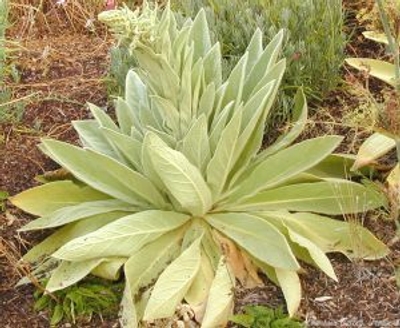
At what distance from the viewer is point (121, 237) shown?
3344 mm

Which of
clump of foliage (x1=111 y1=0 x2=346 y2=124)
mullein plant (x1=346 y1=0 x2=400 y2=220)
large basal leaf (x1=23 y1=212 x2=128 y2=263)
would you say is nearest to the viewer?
mullein plant (x1=346 y1=0 x2=400 y2=220)

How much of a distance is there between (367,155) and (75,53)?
2035 mm

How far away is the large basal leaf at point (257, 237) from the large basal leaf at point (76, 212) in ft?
1.22

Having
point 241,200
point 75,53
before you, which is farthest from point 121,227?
point 75,53

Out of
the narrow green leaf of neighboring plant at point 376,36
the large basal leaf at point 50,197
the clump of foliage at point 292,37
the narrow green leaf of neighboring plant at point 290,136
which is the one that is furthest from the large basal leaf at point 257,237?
the narrow green leaf of neighboring plant at point 376,36

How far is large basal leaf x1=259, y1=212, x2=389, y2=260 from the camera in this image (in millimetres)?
3455

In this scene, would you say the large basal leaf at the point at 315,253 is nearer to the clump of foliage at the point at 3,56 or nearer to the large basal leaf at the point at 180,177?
the large basal leaf at the point at 180,177

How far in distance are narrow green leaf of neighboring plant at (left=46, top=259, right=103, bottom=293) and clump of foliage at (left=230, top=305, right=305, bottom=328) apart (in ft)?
1.87

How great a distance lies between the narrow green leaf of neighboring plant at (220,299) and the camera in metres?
3.21

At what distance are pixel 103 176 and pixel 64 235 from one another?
11.7 inches

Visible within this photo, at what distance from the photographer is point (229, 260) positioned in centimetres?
342

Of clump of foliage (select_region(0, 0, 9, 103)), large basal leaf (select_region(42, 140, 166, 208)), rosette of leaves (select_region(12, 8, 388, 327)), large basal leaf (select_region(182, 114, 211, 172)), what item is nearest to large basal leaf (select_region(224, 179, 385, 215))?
rosette of leaves (select_region(12, 8, 388, 327))

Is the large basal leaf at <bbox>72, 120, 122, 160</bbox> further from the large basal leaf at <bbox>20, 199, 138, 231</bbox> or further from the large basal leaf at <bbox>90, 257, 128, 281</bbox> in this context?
the large basal leaf at <bbox>90, 257, 128, 281</bbox>

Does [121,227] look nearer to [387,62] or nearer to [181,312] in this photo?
[181,312]
